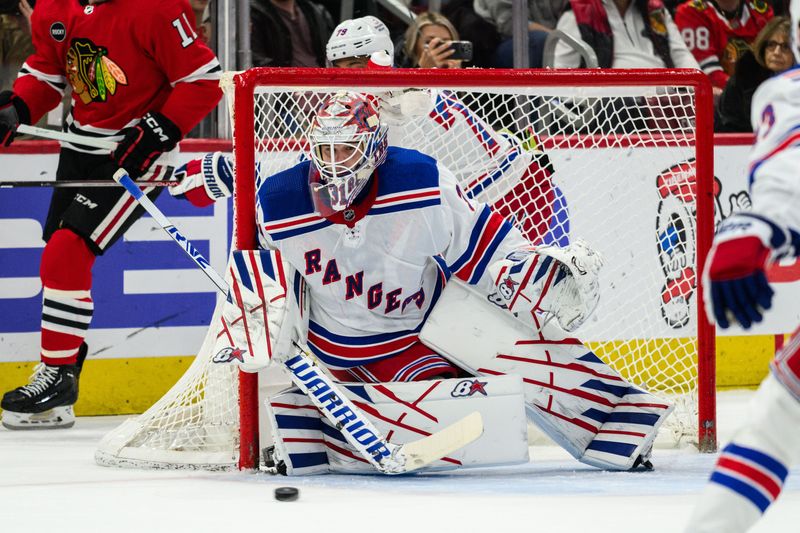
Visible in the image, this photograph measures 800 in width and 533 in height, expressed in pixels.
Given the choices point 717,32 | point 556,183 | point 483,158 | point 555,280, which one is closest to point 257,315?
point 555,280

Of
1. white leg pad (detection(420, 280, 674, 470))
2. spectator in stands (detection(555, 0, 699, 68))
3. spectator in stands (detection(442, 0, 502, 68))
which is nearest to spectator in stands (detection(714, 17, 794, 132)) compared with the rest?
spectator in stands (detection(555, 0, 699, 68))

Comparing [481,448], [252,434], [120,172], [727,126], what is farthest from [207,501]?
[727,126]

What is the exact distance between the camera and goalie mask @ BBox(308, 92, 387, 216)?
9.76 feet

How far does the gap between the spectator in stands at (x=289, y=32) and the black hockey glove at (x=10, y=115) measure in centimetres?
79

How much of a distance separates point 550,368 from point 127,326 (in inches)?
63.3

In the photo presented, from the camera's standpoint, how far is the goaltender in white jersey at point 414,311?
3.03 meters

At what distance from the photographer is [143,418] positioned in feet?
11.2

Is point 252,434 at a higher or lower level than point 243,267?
lower

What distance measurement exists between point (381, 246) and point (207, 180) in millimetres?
551

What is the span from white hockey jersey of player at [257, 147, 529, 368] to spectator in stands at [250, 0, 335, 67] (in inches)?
59.9

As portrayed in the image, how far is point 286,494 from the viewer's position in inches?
110

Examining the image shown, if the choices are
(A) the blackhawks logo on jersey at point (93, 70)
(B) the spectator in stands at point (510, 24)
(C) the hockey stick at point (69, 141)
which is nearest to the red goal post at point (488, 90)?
(C) the hockey stick at point (69, 141)

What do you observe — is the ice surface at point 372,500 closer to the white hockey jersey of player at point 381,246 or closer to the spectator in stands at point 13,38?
the white hockey jersey of player at point 381,246

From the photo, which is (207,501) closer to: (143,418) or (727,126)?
(143,418)
